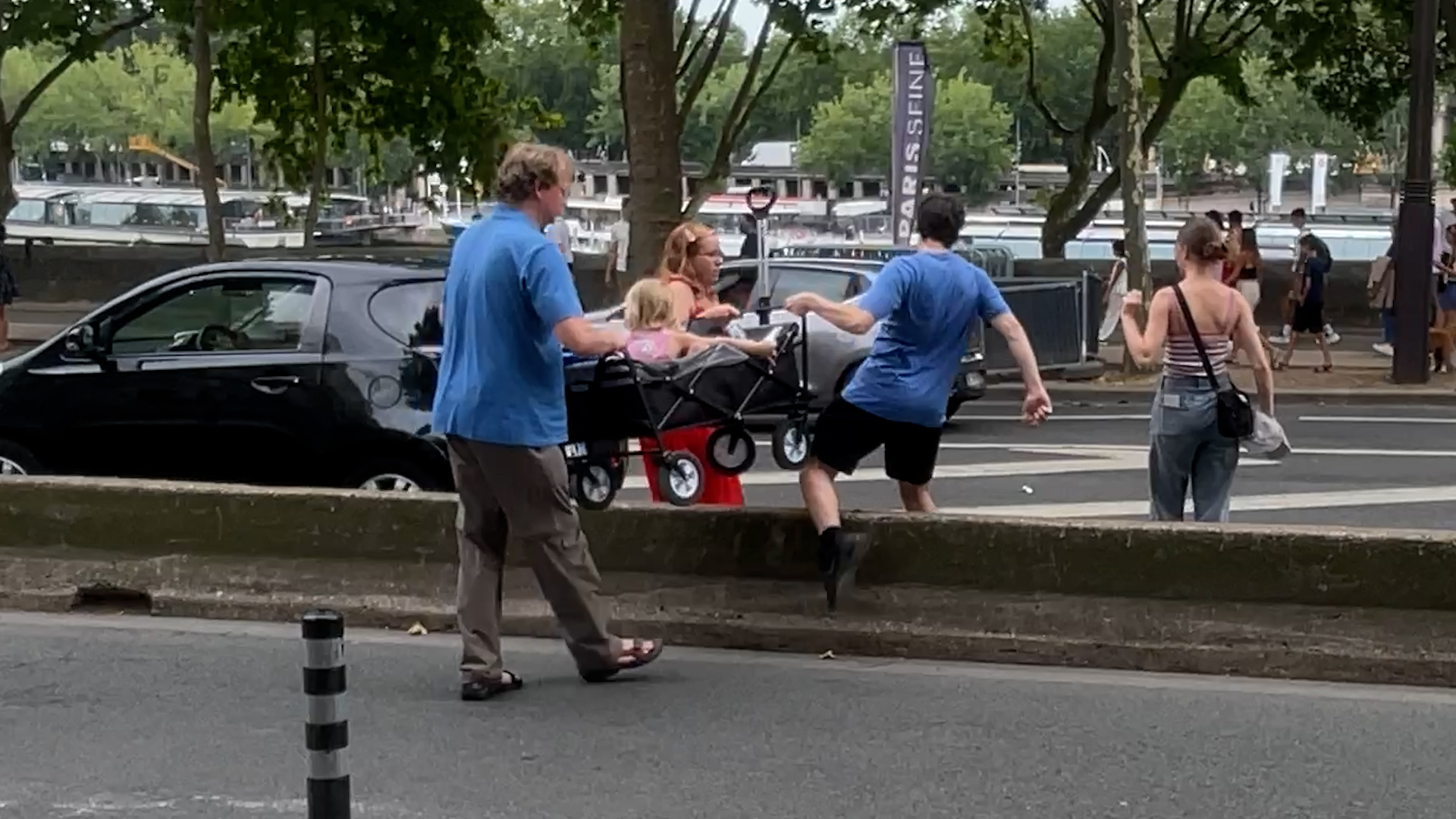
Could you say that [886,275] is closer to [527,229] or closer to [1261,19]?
[527,229]

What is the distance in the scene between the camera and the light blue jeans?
309 inches

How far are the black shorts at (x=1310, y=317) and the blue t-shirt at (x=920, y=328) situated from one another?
14.1 m

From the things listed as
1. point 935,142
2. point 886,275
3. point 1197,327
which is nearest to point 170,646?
point 886,275

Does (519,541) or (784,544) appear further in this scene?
(784,544)

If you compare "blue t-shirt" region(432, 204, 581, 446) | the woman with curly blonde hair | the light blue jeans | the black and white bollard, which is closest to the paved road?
the woman with curly blonde hair

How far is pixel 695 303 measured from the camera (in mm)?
9523

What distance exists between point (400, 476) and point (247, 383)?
918 millimetres

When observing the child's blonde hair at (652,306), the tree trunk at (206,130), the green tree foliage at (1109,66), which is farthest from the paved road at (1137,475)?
the tree trunk at (206,130)

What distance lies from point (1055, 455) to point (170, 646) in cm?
829

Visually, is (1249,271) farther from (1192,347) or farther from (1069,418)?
(1192,347)

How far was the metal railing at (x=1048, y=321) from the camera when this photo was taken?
2039 centimetres

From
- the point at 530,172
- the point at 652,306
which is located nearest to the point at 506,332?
the point at 530,172

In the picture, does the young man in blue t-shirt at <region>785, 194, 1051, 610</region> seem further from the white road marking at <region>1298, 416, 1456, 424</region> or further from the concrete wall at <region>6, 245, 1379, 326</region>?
the concrete wall at <region>6, 245, 1379, 326</region>

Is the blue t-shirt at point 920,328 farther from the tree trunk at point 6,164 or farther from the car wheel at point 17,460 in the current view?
the tree trunk at point 6,164
